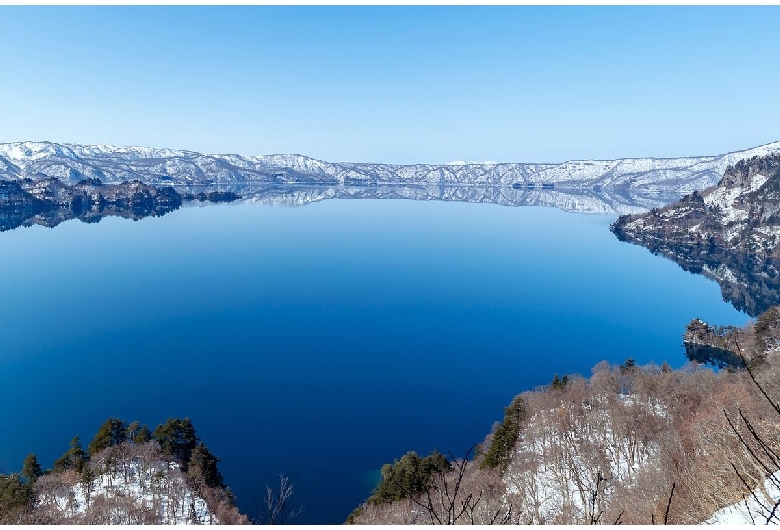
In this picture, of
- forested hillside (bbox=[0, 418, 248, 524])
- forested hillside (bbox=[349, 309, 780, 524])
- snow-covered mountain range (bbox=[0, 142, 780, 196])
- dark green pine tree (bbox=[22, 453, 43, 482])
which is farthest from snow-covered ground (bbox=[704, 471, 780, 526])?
snow-covered mountain range (bbox=[0, 142, 780, 196])

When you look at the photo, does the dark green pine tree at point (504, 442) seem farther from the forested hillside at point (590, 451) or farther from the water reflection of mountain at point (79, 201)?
the water reflection of mountain at point (79, 201)

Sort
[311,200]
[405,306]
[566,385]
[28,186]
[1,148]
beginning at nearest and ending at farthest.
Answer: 1. [566,385]
2. [405,306]
3. [28,186]
4. [311,200]
5. [1,148]

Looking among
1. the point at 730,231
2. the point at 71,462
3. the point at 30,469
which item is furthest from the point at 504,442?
the point at 730,231

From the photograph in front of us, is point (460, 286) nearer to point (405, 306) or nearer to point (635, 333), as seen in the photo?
point (405, 306)

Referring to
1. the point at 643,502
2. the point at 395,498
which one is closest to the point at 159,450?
the point at 395,498

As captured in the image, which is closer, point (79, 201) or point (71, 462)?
point (71, 462)

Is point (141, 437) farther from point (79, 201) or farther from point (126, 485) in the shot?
point (79, 201)
